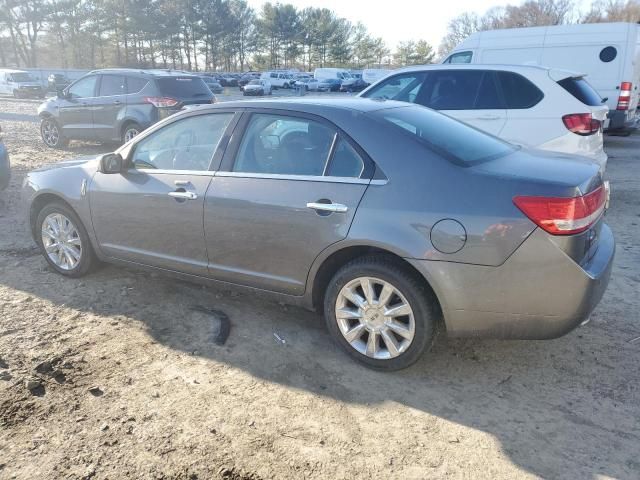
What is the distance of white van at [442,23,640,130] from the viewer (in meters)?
11.0

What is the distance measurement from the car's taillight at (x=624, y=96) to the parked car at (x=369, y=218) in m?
8.99

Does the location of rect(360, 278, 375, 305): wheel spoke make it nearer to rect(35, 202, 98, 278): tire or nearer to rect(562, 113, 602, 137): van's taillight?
rect(35, 202, 98, 278): tire

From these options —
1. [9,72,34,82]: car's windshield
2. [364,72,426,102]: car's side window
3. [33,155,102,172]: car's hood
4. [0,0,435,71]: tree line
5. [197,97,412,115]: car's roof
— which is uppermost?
[0,0,435,71]: tree line

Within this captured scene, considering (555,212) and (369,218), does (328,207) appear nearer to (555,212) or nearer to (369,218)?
(369,218)

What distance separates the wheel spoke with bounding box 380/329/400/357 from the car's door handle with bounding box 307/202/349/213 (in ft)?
2.51

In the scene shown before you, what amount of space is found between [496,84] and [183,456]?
5921 millimetres

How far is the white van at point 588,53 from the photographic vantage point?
11.0 meters

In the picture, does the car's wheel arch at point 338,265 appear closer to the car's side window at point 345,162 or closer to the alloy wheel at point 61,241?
the car's side window at point 345,162

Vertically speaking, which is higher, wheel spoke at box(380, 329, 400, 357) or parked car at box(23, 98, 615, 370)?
parked car at box(23, 98, 615, 370)

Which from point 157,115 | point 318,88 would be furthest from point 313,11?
point 157,115

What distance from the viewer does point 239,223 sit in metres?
3.57

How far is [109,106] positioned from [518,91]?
26.5ft

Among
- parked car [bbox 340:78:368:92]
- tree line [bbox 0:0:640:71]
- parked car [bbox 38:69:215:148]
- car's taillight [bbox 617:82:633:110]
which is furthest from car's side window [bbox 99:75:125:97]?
tree line [bbox 0:0:640:71]

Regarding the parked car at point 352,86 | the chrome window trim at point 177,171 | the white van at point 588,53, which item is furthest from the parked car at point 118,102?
the parked car at point 352,86
